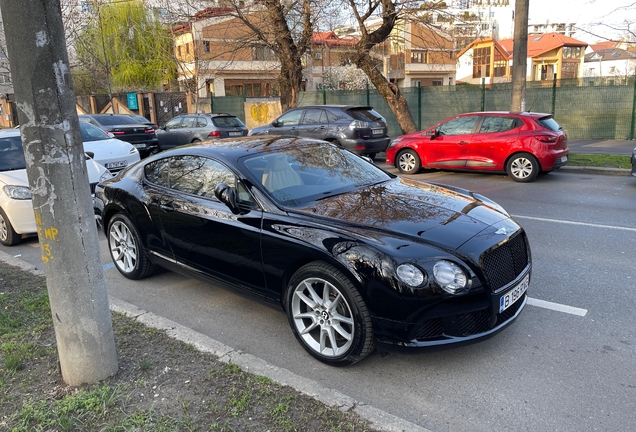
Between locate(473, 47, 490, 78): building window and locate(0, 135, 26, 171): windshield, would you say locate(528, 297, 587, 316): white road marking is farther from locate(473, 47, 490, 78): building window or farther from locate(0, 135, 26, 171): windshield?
locate(473, 47, 490, 78): building window

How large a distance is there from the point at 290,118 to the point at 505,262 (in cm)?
1216

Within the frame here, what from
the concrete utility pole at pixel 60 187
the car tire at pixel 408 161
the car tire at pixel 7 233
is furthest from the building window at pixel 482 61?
the concrete utility pole at pixel 60 187

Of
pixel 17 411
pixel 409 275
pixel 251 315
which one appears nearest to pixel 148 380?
pixel 17 411

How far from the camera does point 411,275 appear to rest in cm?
326

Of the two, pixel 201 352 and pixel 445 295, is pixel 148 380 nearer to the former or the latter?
pixel 201 352

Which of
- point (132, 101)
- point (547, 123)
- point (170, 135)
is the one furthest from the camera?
point (132, 101)

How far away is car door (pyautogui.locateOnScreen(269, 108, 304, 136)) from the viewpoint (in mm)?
14898

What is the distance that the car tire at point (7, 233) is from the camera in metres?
7.13

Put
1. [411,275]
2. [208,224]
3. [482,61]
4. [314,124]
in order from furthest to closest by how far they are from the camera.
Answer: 1. [482,61]
2. [314,124]
3. [208,224]
4. [411,275]

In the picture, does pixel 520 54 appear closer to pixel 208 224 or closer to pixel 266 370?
pixel 208 224

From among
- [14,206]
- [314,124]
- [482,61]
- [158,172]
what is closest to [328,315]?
Answer: [158,172]

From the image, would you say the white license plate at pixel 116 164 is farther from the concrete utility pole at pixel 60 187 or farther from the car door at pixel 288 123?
the concrete utility pole at pixel 60 187

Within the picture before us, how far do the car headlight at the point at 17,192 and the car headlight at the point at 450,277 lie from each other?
6067 mm

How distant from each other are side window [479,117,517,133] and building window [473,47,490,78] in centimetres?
5748
